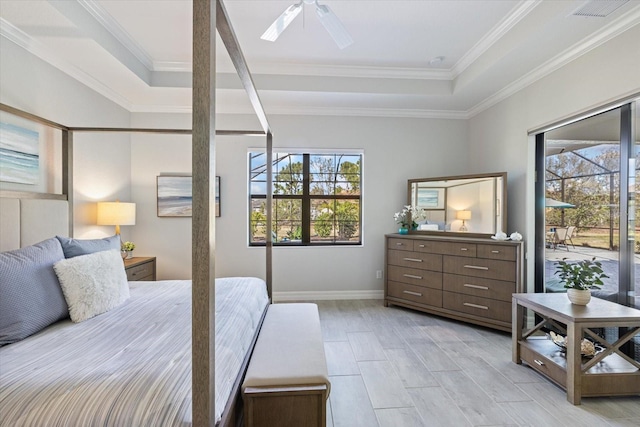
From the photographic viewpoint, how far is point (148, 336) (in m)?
1.56

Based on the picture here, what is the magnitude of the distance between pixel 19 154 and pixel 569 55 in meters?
4.55

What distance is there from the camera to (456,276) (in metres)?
3.56

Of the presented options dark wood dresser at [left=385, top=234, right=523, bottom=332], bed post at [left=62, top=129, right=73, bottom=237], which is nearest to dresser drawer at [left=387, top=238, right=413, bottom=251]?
dark wood dresser at [left=385, top=234, right=523, bottom=332]

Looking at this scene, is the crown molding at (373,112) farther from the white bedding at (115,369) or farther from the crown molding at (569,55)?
the white bedding at (115,369)

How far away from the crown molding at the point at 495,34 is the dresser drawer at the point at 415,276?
2.34 meters

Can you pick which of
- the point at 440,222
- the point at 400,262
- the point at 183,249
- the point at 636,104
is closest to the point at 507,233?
the point at 440,222

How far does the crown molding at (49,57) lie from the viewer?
2340mm

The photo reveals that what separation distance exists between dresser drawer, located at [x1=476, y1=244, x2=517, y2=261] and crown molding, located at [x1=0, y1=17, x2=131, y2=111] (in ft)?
14.3

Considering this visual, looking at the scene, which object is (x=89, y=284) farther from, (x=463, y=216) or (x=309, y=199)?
(x=463, y=216)

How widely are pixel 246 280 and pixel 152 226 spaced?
88.6 inches

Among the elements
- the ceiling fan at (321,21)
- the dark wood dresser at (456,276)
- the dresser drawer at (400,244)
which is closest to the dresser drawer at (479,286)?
the dark wood dresser at (456,276)

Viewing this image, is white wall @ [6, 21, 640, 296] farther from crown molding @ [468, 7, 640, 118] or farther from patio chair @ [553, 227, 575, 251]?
patio chair @ [553, 227, 575, 251]

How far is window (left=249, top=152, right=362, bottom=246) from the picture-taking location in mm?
4457

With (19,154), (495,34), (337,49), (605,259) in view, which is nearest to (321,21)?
(337,49)
